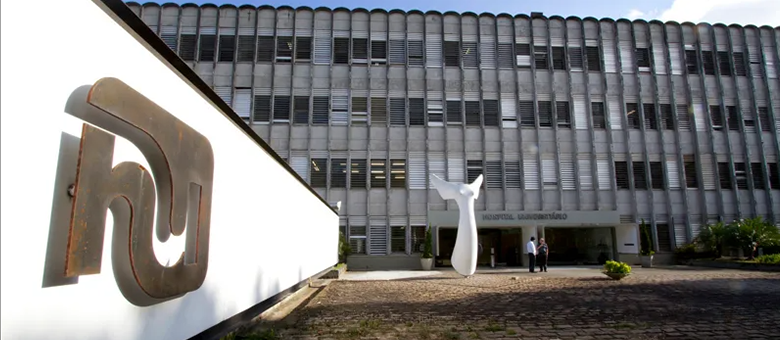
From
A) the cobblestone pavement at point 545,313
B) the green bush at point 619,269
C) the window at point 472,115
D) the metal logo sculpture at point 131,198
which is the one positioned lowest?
the cobblestone pavement at point 545,313

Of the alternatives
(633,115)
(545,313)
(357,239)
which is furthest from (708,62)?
(545,313)

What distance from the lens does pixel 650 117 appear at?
28344 mm

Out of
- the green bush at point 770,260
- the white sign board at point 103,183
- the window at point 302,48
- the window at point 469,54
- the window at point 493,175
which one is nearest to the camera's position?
the white sign board at point 103,183

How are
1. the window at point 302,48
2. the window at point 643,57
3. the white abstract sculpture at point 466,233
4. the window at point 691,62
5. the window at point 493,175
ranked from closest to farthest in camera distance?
1. the white abstract sculpture at point 466,233
2. the window at point 493,175
3. the window at point 302,48
4. the window at point 643,57
5. the window at point 691,62

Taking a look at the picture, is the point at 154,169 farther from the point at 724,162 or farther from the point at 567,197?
the point at 724,162

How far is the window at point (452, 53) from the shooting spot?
91.2ft

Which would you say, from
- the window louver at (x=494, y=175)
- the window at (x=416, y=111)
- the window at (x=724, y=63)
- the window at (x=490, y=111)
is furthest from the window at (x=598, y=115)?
the window at (x=416, y=111)

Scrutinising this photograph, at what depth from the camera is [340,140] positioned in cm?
2645

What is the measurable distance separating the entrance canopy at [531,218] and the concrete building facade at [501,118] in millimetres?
77

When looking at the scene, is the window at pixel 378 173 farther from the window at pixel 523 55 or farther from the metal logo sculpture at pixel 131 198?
the metal logo sculpture at pixel 131 198

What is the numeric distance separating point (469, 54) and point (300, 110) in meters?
10.5

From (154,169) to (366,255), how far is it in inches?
896

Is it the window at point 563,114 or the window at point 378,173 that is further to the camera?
the window at point 563,114

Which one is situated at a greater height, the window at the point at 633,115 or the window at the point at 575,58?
the window at the point at 575,58
